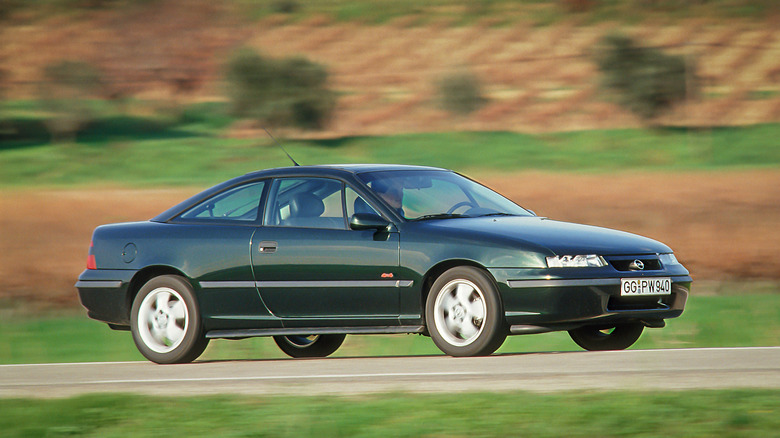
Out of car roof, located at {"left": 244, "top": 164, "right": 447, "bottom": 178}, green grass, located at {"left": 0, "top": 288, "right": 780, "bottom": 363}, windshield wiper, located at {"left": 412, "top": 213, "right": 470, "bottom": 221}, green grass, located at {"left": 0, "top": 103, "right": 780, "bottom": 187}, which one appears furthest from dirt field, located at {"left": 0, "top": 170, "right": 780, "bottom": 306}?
windshield wiper, located at {"left": 412, "top": 213, "right": 470, "bottom": 221}

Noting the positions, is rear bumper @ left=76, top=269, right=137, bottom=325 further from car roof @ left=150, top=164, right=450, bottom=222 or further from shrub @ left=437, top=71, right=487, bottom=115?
shrub @ left=437, top=71, right=487, bottom=115

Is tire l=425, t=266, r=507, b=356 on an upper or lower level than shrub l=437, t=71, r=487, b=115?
lower

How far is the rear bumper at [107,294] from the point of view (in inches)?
380

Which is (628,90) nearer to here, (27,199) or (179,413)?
(27,199)

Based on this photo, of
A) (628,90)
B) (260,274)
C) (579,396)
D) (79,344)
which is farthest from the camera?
(628,90)

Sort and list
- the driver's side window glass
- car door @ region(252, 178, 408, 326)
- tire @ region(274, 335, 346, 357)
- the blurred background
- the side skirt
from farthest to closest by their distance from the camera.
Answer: the blurred background < tire @ region(274, 335, 346, 357) < the driver's side window glass < car door @ region(252, 178, 408, 326) < the side skirt

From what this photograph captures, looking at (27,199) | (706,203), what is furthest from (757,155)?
(27,199)

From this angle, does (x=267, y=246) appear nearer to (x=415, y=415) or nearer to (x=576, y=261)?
(x=576, y=261)

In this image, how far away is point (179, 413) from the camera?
20.1 feet

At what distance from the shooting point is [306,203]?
9250 mm

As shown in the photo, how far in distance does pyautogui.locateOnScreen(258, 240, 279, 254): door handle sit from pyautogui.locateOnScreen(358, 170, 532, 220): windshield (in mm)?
818

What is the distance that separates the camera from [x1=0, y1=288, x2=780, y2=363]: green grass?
1216cm

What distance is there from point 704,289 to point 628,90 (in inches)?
1927

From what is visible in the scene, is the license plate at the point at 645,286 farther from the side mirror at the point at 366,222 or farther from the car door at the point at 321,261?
the side mirror at the point at 366,222
